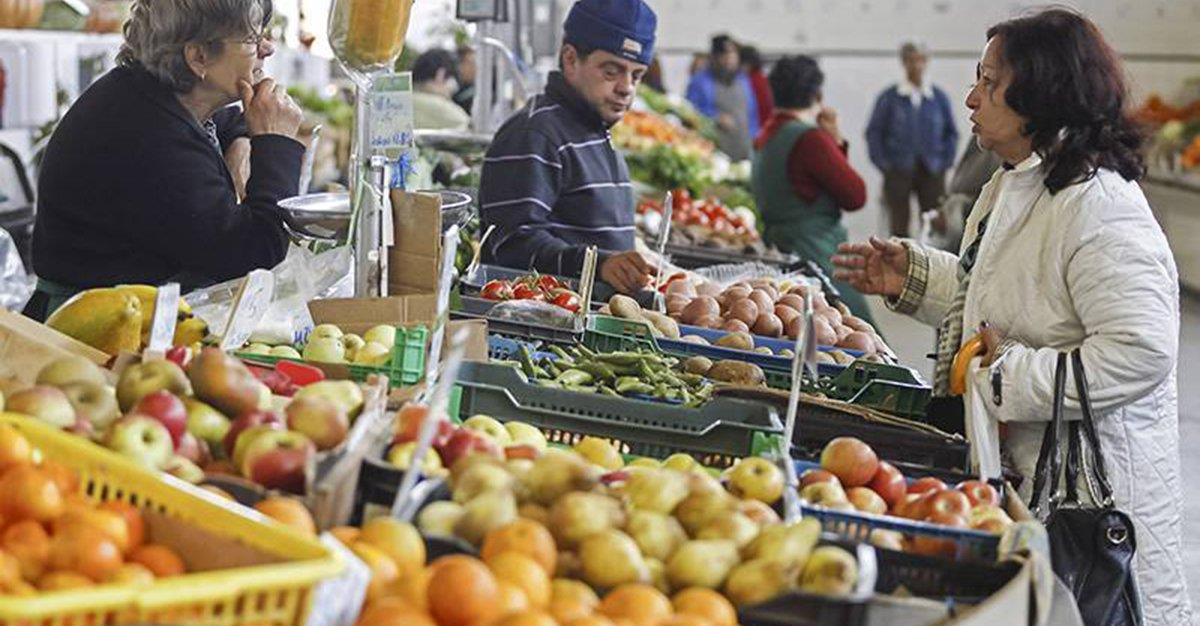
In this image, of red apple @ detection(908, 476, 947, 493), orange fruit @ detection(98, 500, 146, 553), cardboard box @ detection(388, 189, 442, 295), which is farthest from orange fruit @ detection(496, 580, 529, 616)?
cardboard box @ detection(388, 189, 442, 295)

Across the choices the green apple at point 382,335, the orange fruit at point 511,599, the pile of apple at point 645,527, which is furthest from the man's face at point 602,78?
the orange fruit at point 511,599

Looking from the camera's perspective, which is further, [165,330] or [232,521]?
[165,330]

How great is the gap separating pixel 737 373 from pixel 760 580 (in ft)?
5.10

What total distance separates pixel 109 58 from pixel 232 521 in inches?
276

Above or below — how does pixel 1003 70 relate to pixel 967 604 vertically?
above

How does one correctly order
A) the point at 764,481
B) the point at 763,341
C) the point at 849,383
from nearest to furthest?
the point at 764,481 → the point at 849,383 → the point at 763,341

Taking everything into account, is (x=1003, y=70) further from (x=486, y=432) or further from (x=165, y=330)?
(x=165, y=330)

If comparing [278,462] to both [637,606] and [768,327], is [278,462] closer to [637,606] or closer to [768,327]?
[637,606]

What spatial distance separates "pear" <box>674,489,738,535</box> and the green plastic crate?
862 millimetres

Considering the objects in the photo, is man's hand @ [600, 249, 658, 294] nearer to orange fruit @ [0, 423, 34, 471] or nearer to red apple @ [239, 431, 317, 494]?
red apple @ [239, 431, 317, 494]

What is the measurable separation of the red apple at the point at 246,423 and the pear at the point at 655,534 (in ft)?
1.71

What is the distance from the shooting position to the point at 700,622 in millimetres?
1772

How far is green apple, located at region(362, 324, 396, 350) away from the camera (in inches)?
119


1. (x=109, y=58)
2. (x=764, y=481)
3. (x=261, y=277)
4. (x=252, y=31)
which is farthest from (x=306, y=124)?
(x=764, y=481)
